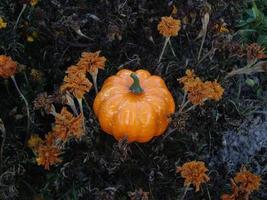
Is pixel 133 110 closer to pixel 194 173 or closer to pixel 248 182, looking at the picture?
pixel 194 173

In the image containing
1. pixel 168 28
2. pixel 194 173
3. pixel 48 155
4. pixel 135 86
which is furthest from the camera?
pixel 168 28

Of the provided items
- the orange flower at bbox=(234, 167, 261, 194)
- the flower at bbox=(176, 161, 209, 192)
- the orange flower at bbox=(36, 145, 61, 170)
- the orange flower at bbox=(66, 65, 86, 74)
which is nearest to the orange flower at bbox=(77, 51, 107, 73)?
the orange flower at bbox=(66, 65, 86, 74)

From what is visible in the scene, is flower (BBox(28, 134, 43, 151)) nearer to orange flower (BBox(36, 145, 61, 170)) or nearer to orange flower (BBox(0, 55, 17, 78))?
orange flower (BBox(36, 145, 61, 170))

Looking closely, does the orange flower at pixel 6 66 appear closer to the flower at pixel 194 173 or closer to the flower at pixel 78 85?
the flower at pixel 78 85

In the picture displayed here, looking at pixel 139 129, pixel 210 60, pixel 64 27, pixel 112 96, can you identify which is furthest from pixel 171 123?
pixel 64 27

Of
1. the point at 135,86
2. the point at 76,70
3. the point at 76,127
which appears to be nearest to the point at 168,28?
the point at 135,86

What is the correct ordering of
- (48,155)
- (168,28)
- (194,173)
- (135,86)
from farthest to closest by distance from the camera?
(168,28)
(135,86)
(48,155)
(194,173)

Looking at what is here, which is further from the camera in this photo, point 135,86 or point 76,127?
point 135,86

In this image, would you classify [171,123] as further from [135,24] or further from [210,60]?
[135,24]
